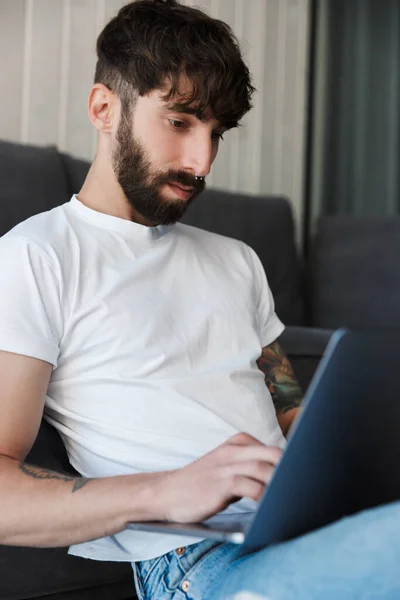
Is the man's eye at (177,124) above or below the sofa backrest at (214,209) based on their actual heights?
above

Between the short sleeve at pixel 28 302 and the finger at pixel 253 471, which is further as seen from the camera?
the short sleeve at pixel 28 302

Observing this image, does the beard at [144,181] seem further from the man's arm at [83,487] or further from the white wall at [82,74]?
the white wall at [82,74]

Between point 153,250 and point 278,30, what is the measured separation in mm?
2314

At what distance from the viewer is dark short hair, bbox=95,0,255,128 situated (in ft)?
4.35

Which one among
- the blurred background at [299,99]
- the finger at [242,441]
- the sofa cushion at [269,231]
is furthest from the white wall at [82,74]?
the finger at [242,441]

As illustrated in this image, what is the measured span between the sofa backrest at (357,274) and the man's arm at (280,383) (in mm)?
1349

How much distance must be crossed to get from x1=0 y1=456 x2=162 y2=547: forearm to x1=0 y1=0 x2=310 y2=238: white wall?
1712mm

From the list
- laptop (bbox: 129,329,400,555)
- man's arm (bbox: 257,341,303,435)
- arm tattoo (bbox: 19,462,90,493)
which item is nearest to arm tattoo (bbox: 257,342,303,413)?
man's arm (bbox: 257,341,303,435)

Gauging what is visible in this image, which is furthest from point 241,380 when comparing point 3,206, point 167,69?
point 3,206

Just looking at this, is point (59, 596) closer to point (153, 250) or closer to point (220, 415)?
point (220, 415)

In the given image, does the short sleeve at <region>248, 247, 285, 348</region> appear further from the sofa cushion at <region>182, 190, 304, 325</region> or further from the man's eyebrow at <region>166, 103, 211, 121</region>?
the sofa cushion at <region>182, 190, 304, 325</region>

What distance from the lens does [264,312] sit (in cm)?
147

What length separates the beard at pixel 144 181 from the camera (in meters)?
1.33

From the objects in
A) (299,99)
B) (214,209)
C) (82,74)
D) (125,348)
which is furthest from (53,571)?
(299,99)
